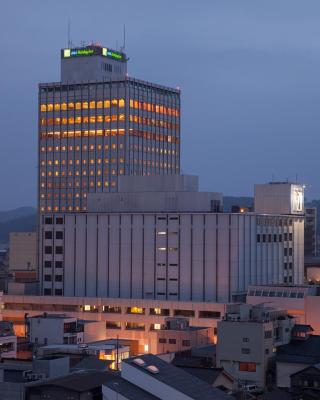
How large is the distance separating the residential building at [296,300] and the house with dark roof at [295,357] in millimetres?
17188

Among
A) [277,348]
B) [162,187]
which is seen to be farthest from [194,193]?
[277,348]

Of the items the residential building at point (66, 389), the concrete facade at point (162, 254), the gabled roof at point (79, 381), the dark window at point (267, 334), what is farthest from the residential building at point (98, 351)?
the concrete facade at point (162, 254)

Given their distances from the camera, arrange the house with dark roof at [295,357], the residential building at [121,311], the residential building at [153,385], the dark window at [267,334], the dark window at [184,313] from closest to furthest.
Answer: the residential building at [153,385]
the house with dark roof at [295,357]
the dark window at [267,334]
the residential building at [121,311]
the dark window at [184,313]

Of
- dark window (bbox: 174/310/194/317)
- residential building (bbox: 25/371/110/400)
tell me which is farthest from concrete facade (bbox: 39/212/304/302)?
residential building (bbox: 25/371/110/400)

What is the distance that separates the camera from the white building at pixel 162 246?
153125mm

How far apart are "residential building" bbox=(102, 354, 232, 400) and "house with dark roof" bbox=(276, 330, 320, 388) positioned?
27.8 m

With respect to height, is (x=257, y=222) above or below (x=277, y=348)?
above

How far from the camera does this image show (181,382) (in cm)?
7869

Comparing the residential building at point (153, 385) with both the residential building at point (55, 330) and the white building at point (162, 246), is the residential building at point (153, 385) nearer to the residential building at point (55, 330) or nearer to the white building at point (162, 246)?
the residential building at point (55, 330)

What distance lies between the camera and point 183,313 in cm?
14962

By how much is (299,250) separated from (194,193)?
27507 mm

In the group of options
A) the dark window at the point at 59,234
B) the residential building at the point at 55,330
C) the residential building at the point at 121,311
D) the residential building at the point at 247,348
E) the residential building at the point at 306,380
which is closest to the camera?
the residential building at the point at 306,380

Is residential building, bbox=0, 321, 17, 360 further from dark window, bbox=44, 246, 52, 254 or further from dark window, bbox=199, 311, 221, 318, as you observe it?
dark window, bbox=44, 246, 52, 254

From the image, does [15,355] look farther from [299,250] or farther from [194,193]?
[299,250]
